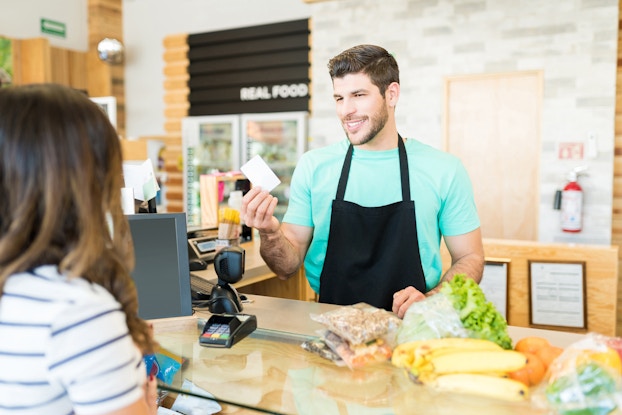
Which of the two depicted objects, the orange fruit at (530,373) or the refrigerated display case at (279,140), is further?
the refrigerated display case at (279,140)

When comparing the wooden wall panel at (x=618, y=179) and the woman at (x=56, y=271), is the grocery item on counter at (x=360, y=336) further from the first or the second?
the wooden wall panel at (x=618, y=179)

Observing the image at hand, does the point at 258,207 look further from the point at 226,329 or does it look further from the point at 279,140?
the point at 279,140

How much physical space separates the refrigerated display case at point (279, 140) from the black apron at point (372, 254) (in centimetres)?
360

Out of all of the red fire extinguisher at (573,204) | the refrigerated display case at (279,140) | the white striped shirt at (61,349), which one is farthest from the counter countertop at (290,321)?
the refrigerated display case at (279,140)

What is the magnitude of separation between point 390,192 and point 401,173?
3.4 inches

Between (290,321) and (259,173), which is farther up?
→ (259,173)

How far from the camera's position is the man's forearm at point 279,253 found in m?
2.10

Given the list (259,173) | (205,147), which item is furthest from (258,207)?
(205,147)

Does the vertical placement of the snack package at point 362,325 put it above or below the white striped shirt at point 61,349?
below

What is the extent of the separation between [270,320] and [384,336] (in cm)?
44

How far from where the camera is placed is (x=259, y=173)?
1680 millimetres

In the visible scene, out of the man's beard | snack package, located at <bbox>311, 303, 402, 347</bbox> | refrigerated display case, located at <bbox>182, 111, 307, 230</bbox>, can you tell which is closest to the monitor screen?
snack package, located at <bbox>311, 303, 402, 347</bbox>

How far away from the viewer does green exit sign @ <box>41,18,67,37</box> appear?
6.89 metres

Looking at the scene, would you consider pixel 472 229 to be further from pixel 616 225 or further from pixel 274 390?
pixel 616 225
